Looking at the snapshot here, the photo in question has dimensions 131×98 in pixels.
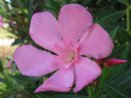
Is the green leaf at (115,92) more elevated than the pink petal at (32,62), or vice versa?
the pink petal at (32,62)

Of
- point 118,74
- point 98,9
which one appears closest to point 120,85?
point 118,74

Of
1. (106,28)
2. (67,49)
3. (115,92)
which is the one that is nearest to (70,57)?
(67,49)

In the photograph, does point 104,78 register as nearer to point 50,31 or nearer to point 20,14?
point 50,31

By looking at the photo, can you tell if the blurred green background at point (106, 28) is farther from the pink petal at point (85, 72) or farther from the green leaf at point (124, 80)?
the pink petal at point (85, 72)

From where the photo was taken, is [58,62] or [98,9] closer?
[58,62]

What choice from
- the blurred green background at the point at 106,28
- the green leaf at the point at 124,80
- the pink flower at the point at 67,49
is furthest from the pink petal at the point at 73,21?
the green leaf at the point at 124,80
